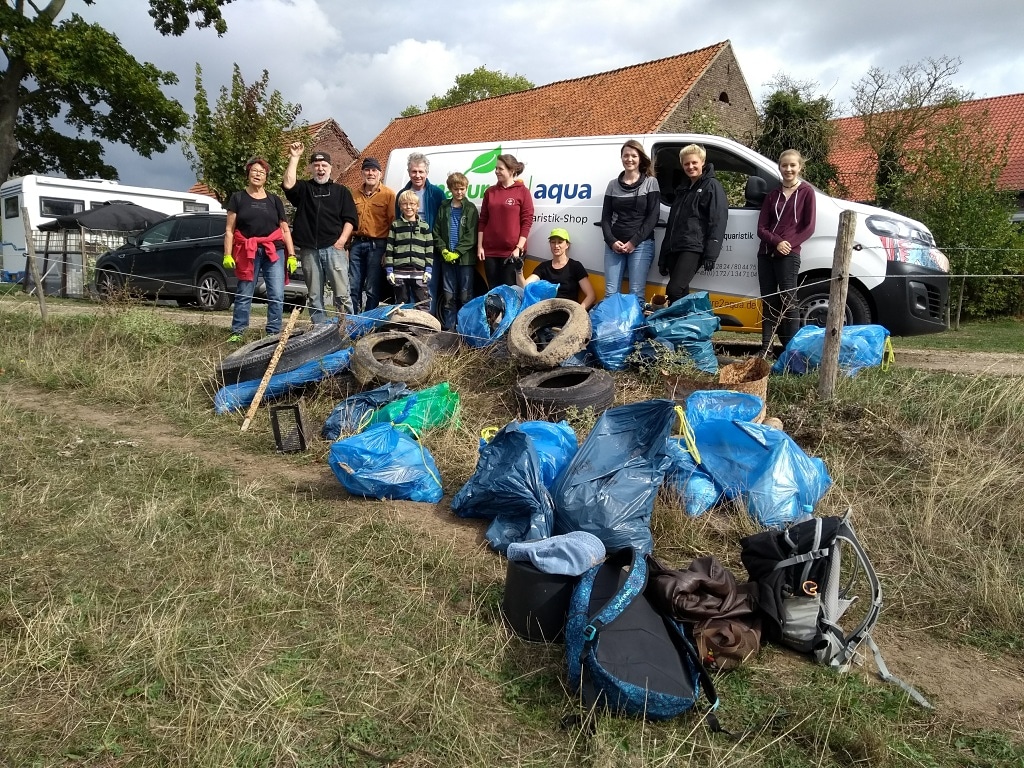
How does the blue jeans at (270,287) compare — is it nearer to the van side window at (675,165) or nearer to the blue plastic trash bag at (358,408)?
the blue plastic trash bag at (358,408)

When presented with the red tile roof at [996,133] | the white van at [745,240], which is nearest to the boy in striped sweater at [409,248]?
the white van at [745,240]

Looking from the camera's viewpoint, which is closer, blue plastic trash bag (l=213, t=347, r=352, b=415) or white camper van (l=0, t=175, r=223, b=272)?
blue plastic trash bag (l=213, t=347, r=352, b=415)

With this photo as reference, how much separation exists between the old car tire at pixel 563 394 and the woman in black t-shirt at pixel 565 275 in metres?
1.46

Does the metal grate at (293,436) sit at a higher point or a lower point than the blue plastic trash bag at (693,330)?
lower

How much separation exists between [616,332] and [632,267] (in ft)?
3.82

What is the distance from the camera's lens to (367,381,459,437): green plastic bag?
496cm

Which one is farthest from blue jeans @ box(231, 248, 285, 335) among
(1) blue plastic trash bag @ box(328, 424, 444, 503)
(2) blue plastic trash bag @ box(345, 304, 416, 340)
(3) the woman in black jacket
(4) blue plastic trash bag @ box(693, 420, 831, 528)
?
(4) blue plastic trash bag @ box(693, 420, 831, 528)

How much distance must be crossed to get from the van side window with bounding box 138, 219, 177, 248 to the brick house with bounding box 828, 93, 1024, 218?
54.0ft

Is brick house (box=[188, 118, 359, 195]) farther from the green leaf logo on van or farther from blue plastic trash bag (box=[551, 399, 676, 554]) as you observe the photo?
blue plastic trash bag (box=[551, 399, 676, 554])

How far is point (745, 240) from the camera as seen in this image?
252 inches

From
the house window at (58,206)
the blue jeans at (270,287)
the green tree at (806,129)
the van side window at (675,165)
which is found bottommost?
the blue jeans at (270,287)

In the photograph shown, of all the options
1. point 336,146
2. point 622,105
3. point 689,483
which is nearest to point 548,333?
point 689,483

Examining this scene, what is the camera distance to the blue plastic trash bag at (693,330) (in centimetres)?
548

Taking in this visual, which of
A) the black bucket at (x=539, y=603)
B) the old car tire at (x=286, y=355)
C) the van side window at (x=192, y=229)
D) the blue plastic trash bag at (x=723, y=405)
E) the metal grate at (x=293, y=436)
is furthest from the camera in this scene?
the van side window at (x=192, y=229)
